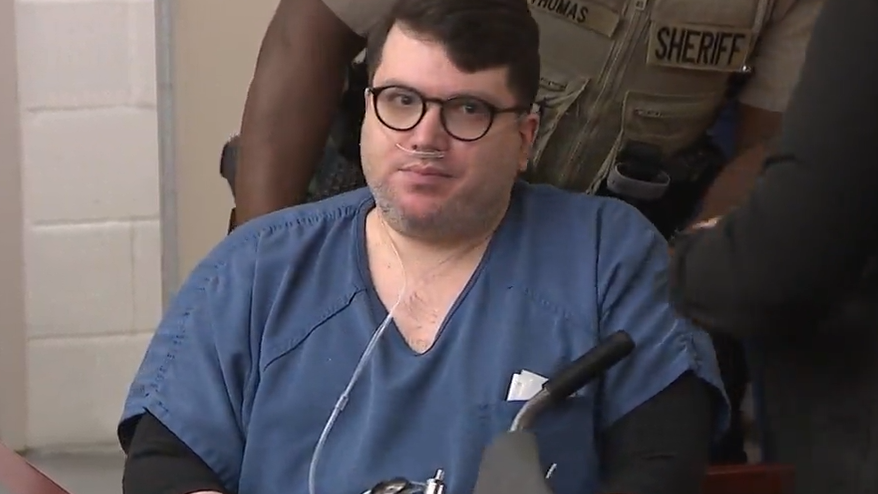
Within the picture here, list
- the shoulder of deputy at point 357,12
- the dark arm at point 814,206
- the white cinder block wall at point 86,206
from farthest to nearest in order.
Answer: the white cinder block wall at point 86,206 → the shoulder of deputy at point 357,12 → the dark arm at point 814,206

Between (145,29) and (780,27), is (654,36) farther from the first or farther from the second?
(145,29)

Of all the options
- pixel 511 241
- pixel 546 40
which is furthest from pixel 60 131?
pixel 511 241

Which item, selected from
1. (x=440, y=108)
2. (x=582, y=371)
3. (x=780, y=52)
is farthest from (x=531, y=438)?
(x=780, y=52)

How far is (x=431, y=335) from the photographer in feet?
3.86

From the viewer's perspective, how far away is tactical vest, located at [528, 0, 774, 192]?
1.45 metres

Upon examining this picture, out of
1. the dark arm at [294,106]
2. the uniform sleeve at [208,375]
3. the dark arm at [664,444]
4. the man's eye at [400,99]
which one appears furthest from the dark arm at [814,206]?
the dark arm at [294,106]

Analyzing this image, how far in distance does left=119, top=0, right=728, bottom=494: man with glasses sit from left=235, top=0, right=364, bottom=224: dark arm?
0.29 meters

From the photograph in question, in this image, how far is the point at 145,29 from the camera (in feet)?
7.20

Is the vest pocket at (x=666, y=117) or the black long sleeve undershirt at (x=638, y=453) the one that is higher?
the vest pocket at (x=666, y=117)

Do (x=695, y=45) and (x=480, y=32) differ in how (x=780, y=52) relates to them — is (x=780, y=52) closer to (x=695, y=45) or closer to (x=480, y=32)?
(x=695, y=45)

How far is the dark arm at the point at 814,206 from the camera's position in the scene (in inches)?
29.5

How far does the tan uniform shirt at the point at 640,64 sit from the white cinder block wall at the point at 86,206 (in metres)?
0.87

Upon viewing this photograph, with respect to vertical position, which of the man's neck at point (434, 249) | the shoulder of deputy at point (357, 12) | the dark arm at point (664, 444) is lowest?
the dark arm at point (664, 444)

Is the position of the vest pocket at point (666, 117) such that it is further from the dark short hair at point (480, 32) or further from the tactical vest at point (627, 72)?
the dark short hair at point (480, 32)
